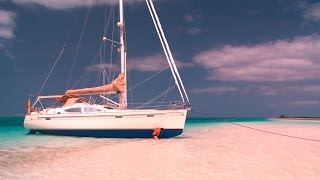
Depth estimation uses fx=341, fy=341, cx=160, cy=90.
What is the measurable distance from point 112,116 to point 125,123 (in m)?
1.00

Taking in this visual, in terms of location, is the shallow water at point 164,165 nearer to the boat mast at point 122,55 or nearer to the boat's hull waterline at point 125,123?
the boat's hull waterline at point 125,123

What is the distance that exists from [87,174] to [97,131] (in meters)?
13.2

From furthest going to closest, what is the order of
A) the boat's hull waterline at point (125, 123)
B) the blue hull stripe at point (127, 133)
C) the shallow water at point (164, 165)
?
the blue hull stripe at point (127, 133)
the boat's hull waterline at point (125, 123)
the shallow water at point (164, 165)

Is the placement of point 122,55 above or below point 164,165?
above

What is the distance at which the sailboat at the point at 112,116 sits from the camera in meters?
22.2

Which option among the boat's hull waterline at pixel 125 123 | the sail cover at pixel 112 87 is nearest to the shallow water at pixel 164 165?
the boat's hull waterline at pixel 125 123

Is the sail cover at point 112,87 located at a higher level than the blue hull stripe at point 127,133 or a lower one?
higher

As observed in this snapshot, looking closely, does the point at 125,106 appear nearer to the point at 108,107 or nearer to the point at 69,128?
the point at 108,107

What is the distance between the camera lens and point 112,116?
895 inches

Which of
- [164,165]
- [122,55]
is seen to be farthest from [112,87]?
[164,165]

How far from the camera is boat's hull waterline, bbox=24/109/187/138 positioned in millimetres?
22141

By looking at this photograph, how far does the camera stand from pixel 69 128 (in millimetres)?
24922

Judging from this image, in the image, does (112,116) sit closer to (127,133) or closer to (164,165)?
(127,133)

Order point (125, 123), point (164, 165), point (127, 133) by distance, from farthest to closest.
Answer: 1. point (127, 133)
2. point (125, 123)
3. point (164, 165)
